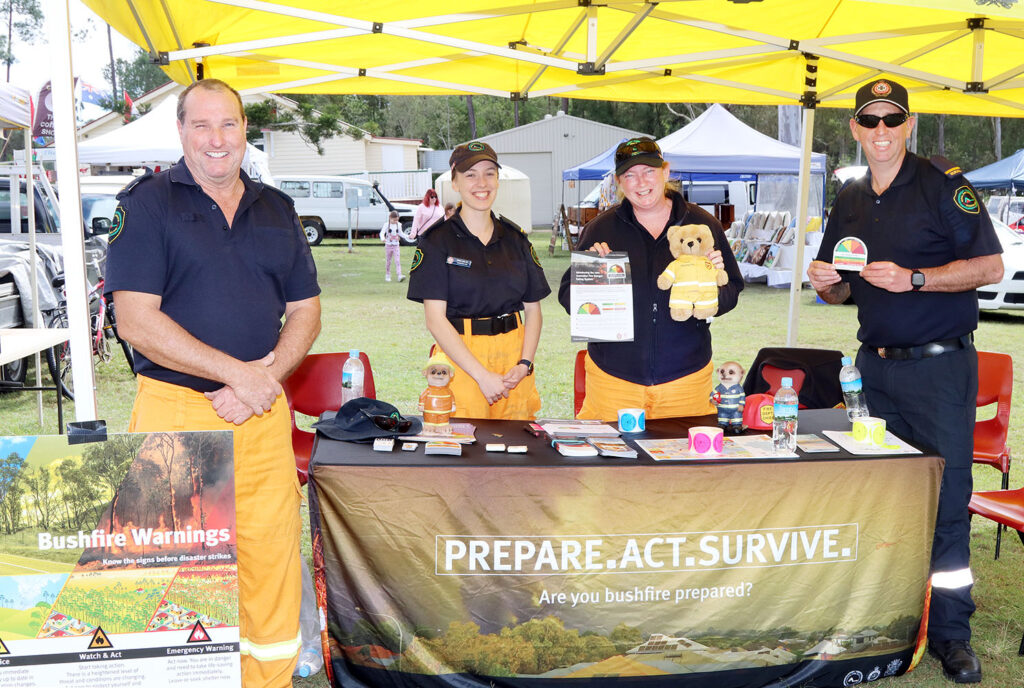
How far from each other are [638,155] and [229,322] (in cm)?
157

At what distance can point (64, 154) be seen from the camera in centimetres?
253

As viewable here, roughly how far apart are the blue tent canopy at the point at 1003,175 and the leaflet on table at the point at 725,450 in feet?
63.6

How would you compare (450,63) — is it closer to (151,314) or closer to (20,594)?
(151,314)

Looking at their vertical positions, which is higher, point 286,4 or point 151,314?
point 286,4

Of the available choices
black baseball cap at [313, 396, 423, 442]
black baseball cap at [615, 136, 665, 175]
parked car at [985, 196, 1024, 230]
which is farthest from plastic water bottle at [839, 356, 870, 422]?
parked car at [985, 196, 1024, 230]

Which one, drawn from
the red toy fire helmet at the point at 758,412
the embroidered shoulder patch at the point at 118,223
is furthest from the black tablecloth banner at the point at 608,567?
the embroidered shoulder patch at the point at 118,223

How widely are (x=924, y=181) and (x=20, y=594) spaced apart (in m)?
Answer: 2.98

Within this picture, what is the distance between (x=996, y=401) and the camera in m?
4.13

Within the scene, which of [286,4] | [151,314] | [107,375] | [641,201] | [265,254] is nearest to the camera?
[151,314]

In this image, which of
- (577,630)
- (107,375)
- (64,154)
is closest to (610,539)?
(577,630)

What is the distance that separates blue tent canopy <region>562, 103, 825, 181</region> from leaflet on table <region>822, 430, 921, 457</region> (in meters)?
11.8

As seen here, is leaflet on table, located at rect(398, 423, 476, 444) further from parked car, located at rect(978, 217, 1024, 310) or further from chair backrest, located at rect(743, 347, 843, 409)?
parked car, located at rect(978, 217, 1024, 310)

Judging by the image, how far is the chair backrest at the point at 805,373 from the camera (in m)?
4.09

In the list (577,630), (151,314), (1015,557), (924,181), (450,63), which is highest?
(450,63)
